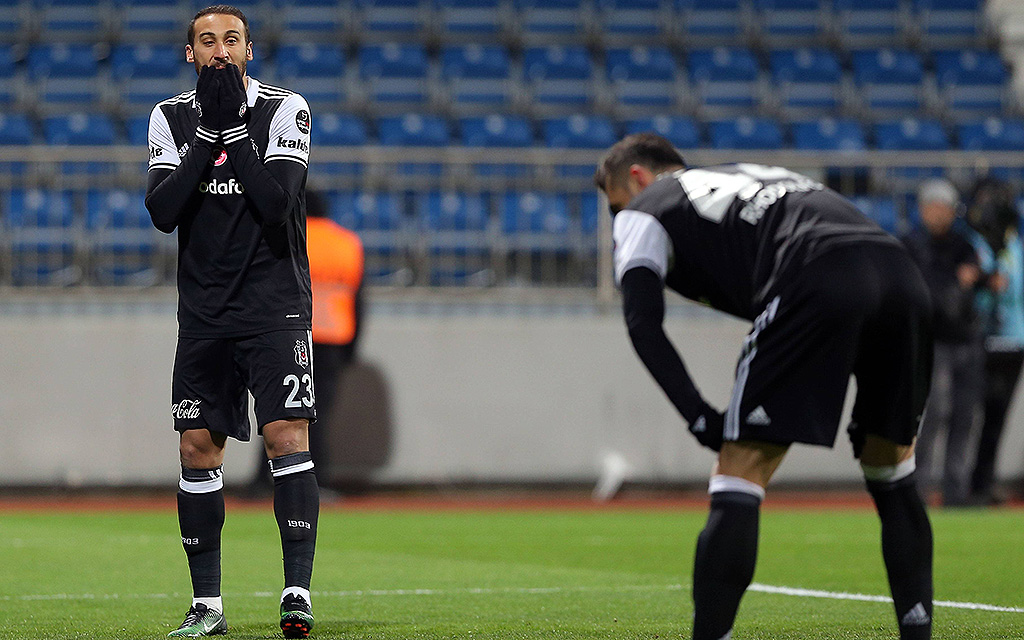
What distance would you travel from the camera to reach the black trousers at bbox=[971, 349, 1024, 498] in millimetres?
12328

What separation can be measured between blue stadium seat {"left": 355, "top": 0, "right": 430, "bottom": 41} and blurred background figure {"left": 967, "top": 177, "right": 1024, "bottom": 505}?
28.0ft

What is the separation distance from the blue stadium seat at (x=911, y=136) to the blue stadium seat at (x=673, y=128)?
2191mm

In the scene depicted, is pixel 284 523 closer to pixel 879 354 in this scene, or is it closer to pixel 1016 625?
pixel 879 354

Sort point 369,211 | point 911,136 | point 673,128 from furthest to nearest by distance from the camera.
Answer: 1. point 911,136
2. point 673,128
3. point 369,211

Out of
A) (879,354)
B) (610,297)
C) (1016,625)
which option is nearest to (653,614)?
(1016,625)

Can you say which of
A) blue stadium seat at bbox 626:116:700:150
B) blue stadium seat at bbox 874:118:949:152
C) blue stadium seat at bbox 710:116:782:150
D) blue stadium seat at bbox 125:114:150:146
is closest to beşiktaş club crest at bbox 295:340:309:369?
blue stadium seat at bbox 125:114:150:146

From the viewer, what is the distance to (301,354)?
5.21m

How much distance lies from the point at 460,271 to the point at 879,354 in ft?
31.2

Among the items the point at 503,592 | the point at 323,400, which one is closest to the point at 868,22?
the point at 323,400

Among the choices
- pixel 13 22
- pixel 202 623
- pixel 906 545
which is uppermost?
pixel 13 22

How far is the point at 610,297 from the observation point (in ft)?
44.3

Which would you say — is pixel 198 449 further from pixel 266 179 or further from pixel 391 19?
pixel 391 19

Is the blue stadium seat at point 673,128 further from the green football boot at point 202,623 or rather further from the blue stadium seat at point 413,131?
the green football boot at point 202,623

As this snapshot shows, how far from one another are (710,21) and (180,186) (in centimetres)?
1534
